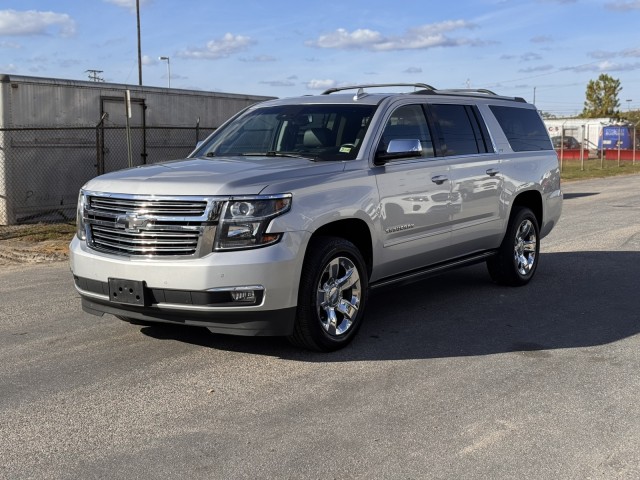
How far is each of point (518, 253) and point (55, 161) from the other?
964 centimetres

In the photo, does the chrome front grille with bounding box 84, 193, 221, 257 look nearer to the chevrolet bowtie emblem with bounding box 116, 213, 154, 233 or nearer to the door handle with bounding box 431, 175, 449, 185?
the chevrolet bowtie emblem with bounding box 116, 213, 154, 233

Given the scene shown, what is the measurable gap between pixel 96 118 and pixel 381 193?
10.5 metres

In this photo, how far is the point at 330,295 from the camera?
5676 millimetres

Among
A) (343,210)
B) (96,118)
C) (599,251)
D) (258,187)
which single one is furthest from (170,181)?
(96,118)

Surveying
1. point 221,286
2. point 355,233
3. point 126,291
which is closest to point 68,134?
point 355,233

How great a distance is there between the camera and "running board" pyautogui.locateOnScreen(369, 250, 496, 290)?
6367 mm

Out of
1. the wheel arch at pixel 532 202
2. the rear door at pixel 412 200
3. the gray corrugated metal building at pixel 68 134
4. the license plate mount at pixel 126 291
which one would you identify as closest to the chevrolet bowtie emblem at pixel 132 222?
the license plate mount at pixel 126 291

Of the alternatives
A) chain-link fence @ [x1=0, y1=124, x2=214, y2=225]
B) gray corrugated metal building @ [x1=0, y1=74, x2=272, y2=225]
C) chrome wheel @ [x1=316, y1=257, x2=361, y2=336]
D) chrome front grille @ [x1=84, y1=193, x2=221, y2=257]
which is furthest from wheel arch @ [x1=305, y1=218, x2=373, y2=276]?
gray corrugated metal building @ [x1=0, y1=74, x2=272, y2=225]

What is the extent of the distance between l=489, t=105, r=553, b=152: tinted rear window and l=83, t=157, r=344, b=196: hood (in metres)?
2.93

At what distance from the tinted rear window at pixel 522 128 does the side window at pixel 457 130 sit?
0.56 m

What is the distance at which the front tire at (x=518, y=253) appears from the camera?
315 inches

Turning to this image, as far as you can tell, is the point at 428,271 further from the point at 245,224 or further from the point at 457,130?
the point at 245,224

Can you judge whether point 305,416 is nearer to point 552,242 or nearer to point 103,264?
point 103,264

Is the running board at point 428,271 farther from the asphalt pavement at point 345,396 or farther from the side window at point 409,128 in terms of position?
the side window at point 409,128
